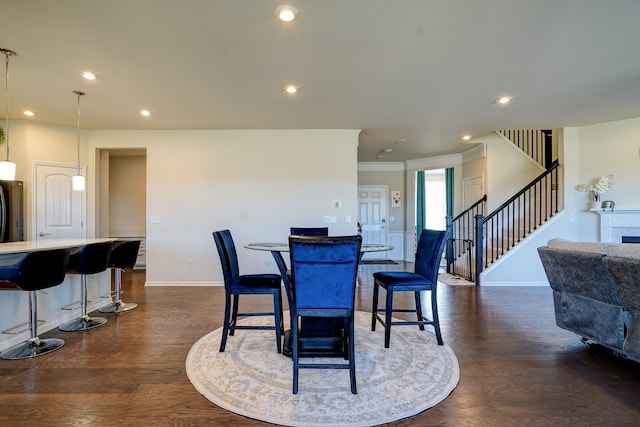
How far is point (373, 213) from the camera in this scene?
8461mm

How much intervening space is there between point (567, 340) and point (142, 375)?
356cm

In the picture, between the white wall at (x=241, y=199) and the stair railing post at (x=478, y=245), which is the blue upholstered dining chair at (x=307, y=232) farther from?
the stair railing post at (x=478, y=245)

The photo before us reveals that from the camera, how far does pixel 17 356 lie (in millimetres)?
2490

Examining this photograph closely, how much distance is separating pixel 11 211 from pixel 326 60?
193 inches

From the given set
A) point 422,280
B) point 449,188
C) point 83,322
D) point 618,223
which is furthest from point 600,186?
point 83,322

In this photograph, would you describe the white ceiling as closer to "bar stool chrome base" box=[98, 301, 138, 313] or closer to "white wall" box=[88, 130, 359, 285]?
"white wall" box=[88, 130, 359, 285]

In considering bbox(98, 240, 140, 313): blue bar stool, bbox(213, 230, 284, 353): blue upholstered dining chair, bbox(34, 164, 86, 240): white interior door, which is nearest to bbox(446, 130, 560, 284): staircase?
bbox(213, 230, 284, 353): blue upholstered dining chair

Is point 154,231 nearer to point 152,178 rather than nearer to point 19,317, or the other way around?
point 152,178

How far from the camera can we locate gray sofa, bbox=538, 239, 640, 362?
7.02ft

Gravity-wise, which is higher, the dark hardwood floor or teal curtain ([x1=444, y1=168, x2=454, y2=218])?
teal curtain ([x1=444, y1=168, x2=454, y2=218])

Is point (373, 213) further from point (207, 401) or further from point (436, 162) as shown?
point (207, 401)

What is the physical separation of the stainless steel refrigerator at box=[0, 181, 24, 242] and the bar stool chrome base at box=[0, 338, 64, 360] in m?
2.58

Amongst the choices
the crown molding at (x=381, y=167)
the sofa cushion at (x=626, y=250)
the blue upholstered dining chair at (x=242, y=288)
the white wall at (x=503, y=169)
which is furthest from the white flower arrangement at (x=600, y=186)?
the blue upholstered dining chair at (x=242, y=288)

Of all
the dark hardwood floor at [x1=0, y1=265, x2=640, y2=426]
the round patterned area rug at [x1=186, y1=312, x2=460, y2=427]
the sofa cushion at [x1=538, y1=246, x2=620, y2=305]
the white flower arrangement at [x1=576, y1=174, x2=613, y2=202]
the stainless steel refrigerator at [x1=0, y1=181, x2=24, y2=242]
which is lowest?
the dark hardwood floor at [x1=0, y1=265, x2=640, y2=426]
